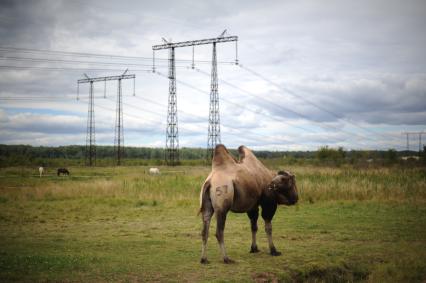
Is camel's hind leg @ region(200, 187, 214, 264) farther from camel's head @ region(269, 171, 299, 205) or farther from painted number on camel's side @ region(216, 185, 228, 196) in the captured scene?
camel's head @ region(269, 171, 299, 205)

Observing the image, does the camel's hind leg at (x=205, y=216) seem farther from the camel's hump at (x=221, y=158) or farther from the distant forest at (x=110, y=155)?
the distant forest at (x=110, y=155)

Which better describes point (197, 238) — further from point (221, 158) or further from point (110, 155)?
point (110, 155)

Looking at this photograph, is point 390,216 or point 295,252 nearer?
point 295,252

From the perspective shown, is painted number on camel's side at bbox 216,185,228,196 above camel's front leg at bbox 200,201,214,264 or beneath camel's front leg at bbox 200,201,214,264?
above

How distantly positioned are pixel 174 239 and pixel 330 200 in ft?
41.3

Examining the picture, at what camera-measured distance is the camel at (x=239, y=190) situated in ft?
32.0

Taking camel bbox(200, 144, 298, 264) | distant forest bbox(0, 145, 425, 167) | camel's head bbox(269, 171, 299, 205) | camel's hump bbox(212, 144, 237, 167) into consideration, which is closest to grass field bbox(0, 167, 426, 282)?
camel bbox(200, 144, 298, 264)

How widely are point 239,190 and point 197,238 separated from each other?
4.63 meters

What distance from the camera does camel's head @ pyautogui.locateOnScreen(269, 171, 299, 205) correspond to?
10860 mm

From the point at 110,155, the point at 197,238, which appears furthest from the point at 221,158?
the point at 110,155

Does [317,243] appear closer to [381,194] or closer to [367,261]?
[367,261]

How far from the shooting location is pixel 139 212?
20422mm

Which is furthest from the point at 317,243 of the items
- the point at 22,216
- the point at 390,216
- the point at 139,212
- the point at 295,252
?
the point at 22,216

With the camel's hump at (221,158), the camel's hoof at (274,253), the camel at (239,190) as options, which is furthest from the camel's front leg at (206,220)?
the camel's hoof at (274,253)
